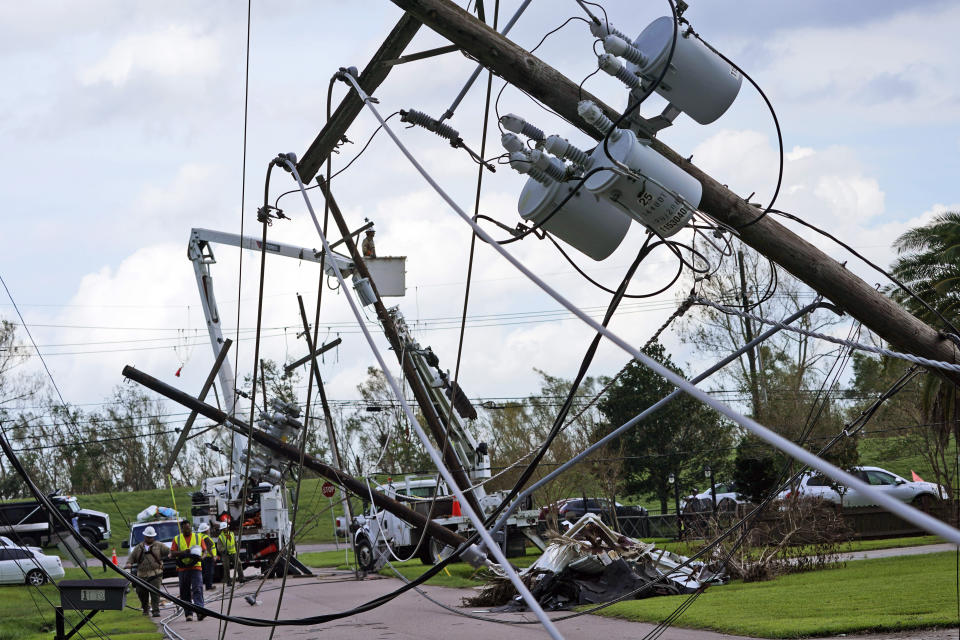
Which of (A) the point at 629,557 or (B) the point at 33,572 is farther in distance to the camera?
(B) the point at 33,572

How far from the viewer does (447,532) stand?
1145 centimetres

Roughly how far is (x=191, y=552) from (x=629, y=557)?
7.65 m

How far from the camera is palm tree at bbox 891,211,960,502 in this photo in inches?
834

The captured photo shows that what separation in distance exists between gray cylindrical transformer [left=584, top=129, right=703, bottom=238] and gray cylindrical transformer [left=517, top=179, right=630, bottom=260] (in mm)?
296

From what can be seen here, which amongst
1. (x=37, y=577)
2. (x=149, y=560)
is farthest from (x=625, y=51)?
(x=37, y=577)

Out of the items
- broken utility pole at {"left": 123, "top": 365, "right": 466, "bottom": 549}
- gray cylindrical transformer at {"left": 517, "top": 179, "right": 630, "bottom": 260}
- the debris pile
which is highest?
gray cylindrical transformer at {"left": 517, "top": 179, "right": 630, "bottom": 260}

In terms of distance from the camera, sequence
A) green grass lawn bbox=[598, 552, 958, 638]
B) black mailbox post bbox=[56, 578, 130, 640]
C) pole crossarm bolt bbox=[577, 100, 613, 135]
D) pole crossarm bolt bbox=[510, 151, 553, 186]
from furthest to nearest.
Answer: green grass lawn bbox=[598, 552, 958, 638], black mailbox post bbox=[56, 578, 130, 640], pole crossarm bolt bbox=[510, 151, 553, 186], pole crossarm bolt bbox=[577, 100, 613, 135]

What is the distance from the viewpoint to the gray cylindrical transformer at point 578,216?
5.90m

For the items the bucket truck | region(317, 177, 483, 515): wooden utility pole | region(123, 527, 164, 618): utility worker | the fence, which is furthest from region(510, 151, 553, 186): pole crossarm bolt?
the fence

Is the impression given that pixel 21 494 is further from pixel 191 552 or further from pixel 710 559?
pixel 710 559

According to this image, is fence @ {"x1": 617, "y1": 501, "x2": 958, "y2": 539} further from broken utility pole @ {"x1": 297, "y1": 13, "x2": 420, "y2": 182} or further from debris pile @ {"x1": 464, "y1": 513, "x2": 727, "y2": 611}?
broken utility pole @ {"x1": 297, "y1": 13, "x2": 420, "y2": 182}

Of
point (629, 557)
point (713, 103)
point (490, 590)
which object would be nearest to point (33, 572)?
point (490, 590)

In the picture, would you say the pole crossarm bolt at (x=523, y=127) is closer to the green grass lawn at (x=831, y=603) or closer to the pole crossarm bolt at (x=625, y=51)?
the pole crossarm bolt at (x=625, y=51)

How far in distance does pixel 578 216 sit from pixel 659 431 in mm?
34142
